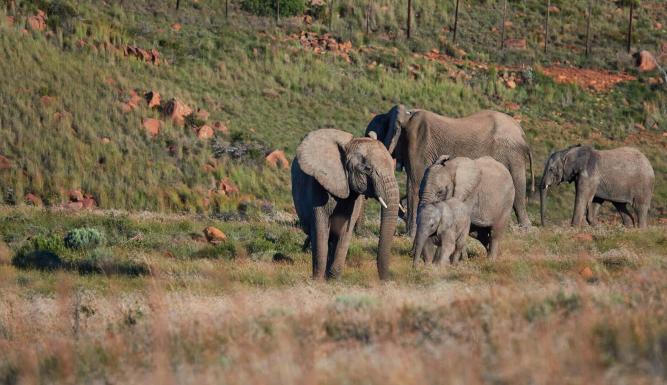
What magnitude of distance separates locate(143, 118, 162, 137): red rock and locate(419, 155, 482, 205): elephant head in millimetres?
18978

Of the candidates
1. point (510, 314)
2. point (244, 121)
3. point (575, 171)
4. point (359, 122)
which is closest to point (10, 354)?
point (510, 314)

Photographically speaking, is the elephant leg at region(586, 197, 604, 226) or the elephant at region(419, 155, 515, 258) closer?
the elephant at region(419, 155, 515, 258)

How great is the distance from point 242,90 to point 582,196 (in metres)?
20.2

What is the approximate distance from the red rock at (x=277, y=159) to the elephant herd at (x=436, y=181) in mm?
10518

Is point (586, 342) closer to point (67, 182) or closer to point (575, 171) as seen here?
point (575, 171)

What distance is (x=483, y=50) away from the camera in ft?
208

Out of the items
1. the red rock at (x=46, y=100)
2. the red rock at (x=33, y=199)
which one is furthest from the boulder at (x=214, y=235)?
the red rock at (x=46, y=100)

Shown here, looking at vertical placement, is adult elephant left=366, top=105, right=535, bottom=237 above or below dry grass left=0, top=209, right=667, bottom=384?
Answer: below

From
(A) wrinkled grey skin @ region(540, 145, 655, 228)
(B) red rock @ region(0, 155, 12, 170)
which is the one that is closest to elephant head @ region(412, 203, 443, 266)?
(A) wrinkled grey skin @ region(540, 145, 655, 228)

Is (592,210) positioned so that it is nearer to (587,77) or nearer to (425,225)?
(425,225)

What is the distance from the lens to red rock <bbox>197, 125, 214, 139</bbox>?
39.0m

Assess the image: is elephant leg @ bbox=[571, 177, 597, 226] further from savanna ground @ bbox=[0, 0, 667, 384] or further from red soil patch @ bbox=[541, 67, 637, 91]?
red soil patch @ bbox=[541, 67, 637, 91]

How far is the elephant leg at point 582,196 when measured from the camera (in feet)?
93.1

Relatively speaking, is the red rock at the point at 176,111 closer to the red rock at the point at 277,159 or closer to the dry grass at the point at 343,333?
the red rock at the point at 277,159
